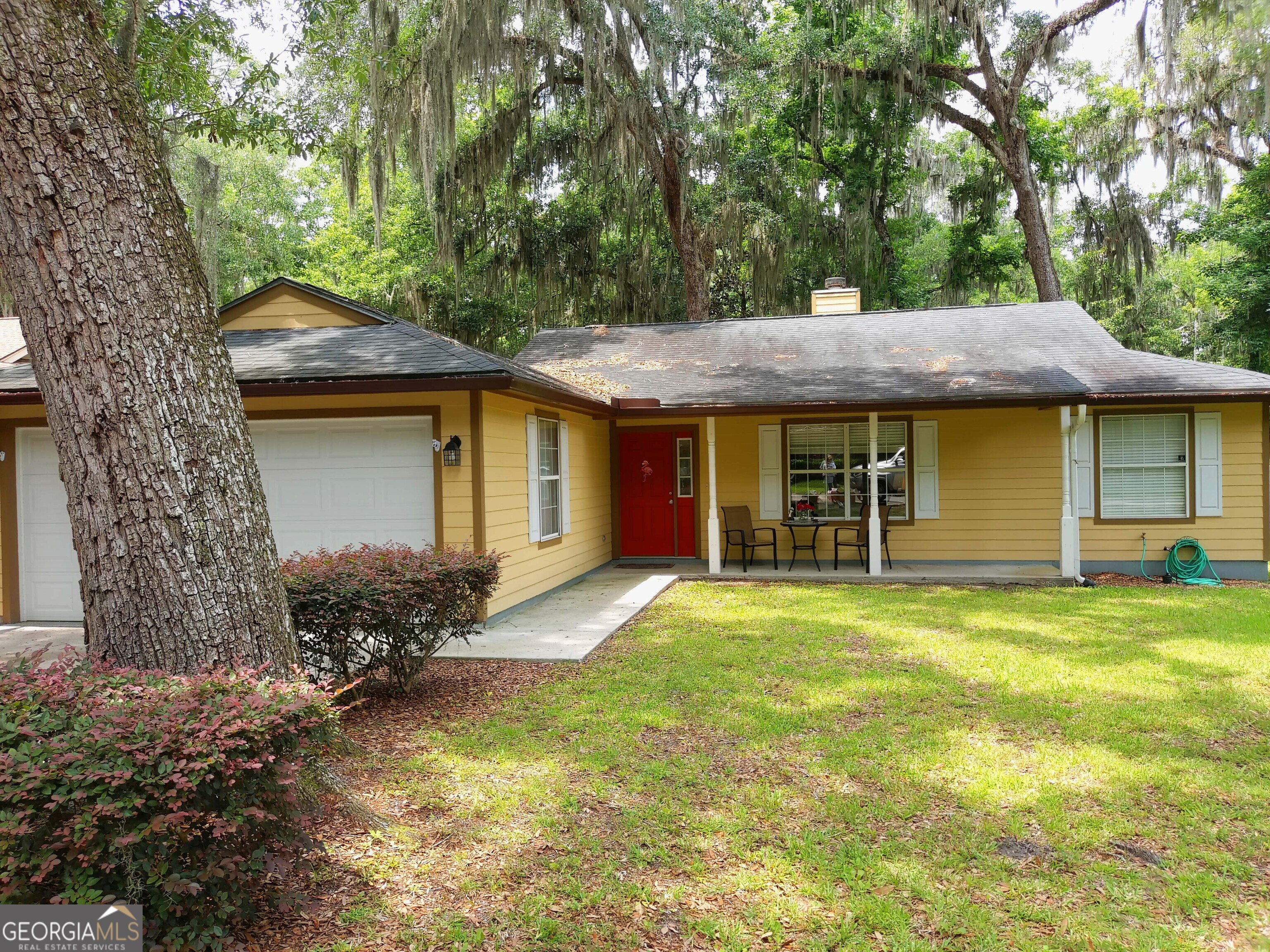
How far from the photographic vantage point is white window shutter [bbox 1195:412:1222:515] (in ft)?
32.3

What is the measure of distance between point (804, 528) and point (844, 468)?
0.98m

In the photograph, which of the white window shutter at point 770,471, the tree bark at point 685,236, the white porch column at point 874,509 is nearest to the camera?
the white porch column at point 874,509

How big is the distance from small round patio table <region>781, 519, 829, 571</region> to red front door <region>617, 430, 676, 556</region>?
175cm

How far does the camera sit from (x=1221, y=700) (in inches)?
192

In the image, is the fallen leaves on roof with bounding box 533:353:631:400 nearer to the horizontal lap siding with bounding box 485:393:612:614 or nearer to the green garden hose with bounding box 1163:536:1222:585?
the horizontal lap siding with bounding box 485:393:612:614

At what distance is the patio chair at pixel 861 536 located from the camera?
1036 centimetres

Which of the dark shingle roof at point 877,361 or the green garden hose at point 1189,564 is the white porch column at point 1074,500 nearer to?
the dark shingle roof at point 877,361

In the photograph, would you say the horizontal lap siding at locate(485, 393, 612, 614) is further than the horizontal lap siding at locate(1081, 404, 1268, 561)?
No

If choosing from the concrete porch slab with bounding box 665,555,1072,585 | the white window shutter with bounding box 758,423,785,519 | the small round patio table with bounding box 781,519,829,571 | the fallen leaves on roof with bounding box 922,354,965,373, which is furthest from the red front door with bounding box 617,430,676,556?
the fallen leaves on roof with bounding box 922,354,965,373

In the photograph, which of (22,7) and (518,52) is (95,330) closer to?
(22,7)

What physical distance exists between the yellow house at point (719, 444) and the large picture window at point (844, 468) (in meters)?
0.03

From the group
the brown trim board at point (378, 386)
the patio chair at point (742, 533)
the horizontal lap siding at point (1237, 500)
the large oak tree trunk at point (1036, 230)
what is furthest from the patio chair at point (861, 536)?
the large oak tree trunk at point (1036, 230)

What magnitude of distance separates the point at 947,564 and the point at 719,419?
3578 millimetres

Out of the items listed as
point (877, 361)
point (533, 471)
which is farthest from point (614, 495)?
point (877, 361)
